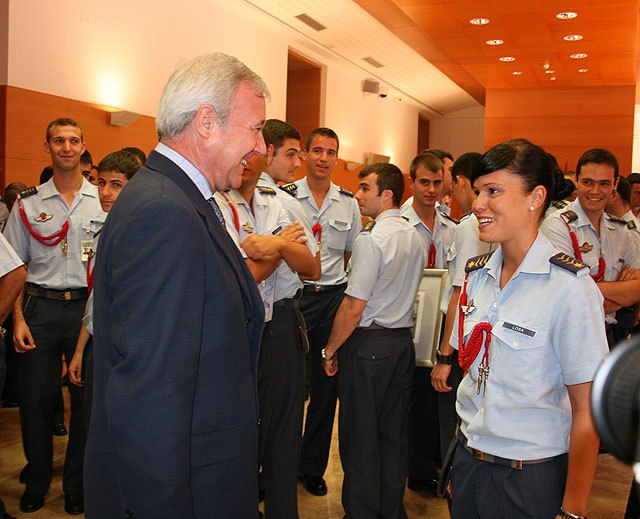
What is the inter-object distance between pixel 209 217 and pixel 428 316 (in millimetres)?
2319

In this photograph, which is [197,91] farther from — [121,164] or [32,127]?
[32,127]

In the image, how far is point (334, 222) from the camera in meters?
4.38

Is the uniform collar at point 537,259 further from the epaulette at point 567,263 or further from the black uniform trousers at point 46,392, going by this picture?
the black uniform trousers at point 46,392

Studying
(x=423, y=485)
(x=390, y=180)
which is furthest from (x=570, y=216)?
(x=423, y=485)

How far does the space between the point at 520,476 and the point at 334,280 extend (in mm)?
2560

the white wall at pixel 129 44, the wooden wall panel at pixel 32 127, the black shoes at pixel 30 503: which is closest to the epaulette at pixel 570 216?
the black shoes at pixel 30 503

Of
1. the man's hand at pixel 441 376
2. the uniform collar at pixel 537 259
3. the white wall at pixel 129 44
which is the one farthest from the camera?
the white wall at pixel 129 44

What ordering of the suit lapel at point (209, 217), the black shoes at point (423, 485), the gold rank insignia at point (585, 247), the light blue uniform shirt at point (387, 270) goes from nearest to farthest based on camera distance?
the suit lapel at point (209, 217), the light blue uniform shirt at point (387, 270), the gold rank insignia at point (585, 247), the black shoes at point (423, 485)

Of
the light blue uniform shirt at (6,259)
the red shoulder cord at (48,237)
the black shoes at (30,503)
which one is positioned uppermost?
the red shoulder cord at (48,237)

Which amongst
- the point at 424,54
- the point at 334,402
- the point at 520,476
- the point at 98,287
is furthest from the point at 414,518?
the point at 424,54

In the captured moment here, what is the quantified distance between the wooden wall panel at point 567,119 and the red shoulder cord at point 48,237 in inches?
342

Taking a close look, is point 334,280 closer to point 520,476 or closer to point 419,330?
point 419,330

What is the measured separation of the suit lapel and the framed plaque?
2.07 metres

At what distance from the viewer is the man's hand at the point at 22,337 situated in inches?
125
